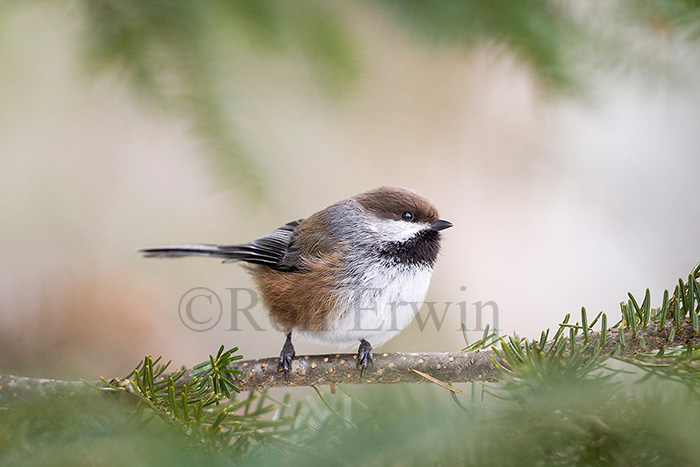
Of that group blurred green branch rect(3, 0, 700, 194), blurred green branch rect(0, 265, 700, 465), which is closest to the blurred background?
blurred green branch rect(3, 0, 700, 194)

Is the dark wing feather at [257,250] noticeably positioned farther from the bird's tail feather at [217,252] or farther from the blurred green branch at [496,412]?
the blurred green branch at [496,412]

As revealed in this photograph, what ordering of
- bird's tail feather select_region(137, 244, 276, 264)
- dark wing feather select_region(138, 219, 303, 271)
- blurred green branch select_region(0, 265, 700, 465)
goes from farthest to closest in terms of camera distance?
dark wing feather select_region(138, 219, 303, 271) < bird's tail feather select_region(137, 244, 276, 264) < blurred green branch select_region(0, 265, 700, 465)

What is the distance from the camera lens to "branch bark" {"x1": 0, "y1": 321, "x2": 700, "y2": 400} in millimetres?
815

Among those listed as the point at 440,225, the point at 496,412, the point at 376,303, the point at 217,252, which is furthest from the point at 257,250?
the point at 496,412

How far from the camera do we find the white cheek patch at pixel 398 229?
1.77 metres

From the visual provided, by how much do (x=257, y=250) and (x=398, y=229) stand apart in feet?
1.56

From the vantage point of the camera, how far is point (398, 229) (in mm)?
1792

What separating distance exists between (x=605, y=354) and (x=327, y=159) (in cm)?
177

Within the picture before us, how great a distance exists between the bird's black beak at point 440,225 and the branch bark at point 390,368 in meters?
0.60

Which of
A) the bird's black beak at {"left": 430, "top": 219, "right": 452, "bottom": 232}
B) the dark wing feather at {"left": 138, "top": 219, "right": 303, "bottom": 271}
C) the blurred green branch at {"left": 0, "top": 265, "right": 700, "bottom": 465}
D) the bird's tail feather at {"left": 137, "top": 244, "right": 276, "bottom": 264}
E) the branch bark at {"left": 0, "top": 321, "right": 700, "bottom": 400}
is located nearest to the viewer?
the blurred green branch at {"left": 0, "top": 265, "right": 700, "bottom": 465}

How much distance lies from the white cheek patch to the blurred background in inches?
13.1

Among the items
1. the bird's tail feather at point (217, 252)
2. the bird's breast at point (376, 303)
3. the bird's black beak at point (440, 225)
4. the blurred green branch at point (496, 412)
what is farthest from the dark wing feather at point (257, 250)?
the blurred green branch at point (496, 412)

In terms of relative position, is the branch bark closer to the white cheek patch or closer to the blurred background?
the blurred background

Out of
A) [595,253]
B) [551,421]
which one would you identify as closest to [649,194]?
[595,253]
